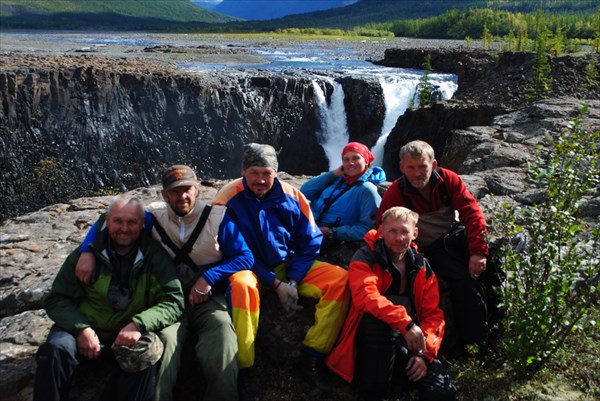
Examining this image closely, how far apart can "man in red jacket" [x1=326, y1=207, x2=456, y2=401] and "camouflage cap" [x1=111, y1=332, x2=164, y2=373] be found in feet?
4.43

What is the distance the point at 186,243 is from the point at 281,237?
0.81 m

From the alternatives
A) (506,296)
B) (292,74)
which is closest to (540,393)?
(506,296)

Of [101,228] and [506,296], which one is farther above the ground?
[101,228]

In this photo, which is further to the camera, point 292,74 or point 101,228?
point 292,74

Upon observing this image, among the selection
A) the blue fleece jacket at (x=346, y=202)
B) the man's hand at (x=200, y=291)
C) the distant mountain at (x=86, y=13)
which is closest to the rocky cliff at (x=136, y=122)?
the blue fleece jacket at (x=346, y=202)

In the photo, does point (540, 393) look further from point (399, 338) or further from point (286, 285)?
point (286, 285)

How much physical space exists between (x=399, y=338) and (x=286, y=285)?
99 centimetres

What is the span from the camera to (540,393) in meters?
3.94

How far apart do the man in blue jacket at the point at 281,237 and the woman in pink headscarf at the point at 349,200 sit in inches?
20.1

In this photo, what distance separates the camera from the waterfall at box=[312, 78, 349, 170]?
18234 mm

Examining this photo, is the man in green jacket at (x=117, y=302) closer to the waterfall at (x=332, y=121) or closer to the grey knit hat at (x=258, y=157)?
the grey knit hat at (x=258, y=157)

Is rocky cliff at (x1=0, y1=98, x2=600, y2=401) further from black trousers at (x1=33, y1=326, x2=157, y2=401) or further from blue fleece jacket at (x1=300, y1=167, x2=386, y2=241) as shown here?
blue fleece jacket at (x1=300, y1=167, x2=386, y2=241)

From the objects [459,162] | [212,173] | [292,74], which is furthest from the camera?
[292,74]

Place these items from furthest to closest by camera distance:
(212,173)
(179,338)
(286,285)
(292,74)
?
(292,74), (212,173), (286,285), (179,338)
